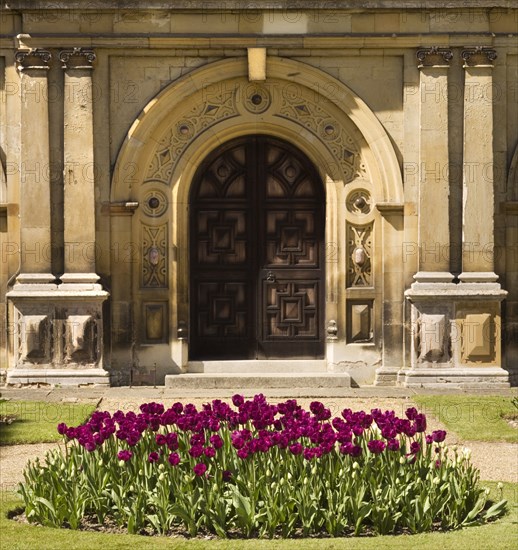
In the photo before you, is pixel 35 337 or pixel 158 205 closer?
pixel 35 337

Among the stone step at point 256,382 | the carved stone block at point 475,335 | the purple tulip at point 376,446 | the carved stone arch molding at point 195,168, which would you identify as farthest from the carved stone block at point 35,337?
the purple tulip at point 376,446

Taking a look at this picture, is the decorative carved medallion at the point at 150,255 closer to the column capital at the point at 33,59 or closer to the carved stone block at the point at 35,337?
the carved stone block at the point at 35,337

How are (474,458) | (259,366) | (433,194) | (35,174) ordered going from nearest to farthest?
1. (474,458)
2. (35,174)
3. (433,194)
4. (259,366)

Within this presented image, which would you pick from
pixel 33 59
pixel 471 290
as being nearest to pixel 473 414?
pixel 471 290

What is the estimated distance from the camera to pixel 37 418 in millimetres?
13945

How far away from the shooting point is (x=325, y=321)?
17.1m

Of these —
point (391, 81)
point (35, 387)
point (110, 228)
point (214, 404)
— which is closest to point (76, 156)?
point (110, 228)

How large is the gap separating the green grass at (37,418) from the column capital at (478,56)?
21.7 feet

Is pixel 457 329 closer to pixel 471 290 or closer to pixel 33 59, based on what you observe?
pixel 471 290

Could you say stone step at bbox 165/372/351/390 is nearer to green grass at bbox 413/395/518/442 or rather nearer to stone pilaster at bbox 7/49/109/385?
stone pilaster at bbox 7/49/109/385

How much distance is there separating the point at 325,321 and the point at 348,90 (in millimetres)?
3106

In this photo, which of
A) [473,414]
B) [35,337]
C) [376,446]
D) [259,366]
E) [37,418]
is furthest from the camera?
[259,366]

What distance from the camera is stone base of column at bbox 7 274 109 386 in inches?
642

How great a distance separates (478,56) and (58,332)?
655cm
